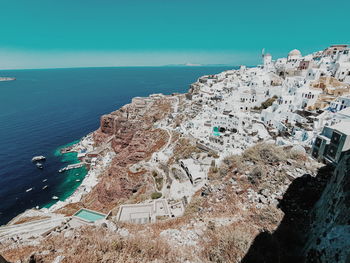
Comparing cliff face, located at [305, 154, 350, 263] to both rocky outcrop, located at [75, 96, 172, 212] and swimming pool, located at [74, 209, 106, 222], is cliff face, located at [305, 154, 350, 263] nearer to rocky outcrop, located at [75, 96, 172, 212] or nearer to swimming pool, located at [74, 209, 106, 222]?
swimming pool, located at [74, 209, 106, 222]

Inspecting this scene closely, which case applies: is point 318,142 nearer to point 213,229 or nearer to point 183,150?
point 213,229

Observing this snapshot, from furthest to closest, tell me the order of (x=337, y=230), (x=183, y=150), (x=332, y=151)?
(x=183, y=150) → (x=332, y=151) → (x=337, y=230)

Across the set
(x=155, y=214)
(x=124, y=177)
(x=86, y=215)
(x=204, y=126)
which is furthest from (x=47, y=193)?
(x=204, y=126)

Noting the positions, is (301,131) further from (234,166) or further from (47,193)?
(47,193)

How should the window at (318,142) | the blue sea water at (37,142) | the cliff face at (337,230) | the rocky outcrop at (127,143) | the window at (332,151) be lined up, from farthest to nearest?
the blue sea water at (37,142), the rocky outcrop at (127,143), the window at (318,142), the window at (332,151), the cliff face at (337,230)

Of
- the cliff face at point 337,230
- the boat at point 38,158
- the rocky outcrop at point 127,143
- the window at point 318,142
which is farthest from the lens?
the boat at point 38,158

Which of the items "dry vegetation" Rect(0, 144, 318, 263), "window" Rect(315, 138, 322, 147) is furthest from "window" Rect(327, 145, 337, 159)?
"dry vegetation" Rect(0, 144, 318, 263)

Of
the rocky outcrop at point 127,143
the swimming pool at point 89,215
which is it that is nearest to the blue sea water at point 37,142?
the rocky outcrop at point 127,143

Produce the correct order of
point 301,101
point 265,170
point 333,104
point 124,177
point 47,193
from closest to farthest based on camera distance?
1. point 265,170
2. point 333,104
3. point 124,177
4. point 301,101
5. point 47,193

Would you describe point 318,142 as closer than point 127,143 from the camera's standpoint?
Yes

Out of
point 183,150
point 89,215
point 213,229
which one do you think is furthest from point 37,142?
point 213,229

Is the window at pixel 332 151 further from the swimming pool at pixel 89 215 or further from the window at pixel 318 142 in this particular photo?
the swimming pool at pixel 89 215
